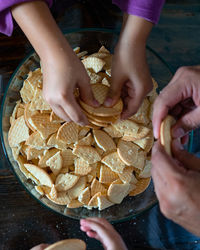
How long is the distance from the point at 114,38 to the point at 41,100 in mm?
279

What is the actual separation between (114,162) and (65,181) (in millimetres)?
130

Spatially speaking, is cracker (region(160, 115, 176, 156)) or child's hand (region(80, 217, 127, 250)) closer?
cracker (region(160, 115, 176, 156))

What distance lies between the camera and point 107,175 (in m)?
0.70

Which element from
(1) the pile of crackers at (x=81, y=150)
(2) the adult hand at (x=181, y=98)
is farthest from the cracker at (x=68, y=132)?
(2) the adult hand at (x=181, y=98)

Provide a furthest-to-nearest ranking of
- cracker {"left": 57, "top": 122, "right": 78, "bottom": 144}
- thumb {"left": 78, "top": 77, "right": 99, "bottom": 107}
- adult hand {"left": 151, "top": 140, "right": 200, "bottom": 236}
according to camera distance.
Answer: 1. cracker {"left": 57, "top": 122, "right": 78, "bottom": 144}
2. thumb {"left": 78, "top": 77, "right": 99, "bottom": 107}
3. adult hand {"left": 151, "top": 140, "right": 200, "bottom": 236}

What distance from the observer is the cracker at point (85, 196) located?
27.0 inches

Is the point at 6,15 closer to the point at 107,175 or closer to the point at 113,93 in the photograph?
the point at 113,93

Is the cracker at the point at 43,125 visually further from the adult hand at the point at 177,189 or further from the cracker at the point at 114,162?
the adult hand at the point at 177,189

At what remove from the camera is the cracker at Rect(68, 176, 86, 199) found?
2.30 ft

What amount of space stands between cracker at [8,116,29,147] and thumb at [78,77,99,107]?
0.19m

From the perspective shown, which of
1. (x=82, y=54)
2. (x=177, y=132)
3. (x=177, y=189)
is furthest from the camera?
(x=82, y=54)

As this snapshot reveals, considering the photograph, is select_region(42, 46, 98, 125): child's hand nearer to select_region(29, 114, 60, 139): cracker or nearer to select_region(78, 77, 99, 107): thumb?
select_region(78, 77, 99, 107): thumb

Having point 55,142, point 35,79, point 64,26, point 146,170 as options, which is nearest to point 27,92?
point 35,79

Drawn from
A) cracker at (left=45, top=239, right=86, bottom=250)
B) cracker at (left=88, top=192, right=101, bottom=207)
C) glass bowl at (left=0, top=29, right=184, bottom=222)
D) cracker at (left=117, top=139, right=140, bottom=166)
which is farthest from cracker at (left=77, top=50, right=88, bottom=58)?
cracker at (left=45, top=239, right=86, bottom=250)
